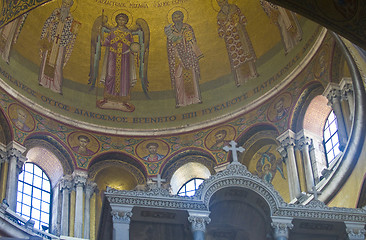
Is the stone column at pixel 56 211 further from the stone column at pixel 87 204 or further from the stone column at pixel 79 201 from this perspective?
the stone column at pixel 87 204

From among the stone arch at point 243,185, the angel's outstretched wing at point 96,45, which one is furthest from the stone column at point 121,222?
the angel's outstretched wing at point 96,45

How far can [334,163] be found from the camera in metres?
20.4

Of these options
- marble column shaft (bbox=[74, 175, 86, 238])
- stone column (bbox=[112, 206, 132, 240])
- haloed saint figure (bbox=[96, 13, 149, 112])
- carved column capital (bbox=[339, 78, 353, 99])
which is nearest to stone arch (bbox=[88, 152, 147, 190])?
marble column shaft (bbox=[74, 175, 86, 238])

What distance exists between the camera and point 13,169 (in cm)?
2192

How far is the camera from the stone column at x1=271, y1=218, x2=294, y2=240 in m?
15.1

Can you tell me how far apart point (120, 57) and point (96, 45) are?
0.96m

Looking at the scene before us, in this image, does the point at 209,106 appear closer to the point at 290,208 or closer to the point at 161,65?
the point at 161,65

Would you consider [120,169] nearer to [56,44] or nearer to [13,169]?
[13,169]

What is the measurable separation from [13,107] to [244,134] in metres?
7.15

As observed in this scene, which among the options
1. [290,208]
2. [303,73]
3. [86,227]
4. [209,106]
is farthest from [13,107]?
[290,208]

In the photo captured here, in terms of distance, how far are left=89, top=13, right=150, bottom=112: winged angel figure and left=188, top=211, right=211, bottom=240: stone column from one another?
11.3 metres

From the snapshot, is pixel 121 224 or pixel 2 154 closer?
pixel 121 224

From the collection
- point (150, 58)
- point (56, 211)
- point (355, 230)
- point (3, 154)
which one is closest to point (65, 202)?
point (56, 211)

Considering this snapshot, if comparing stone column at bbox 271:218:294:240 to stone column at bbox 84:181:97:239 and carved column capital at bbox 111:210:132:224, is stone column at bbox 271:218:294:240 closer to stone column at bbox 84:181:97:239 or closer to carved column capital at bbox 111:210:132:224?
carved column capital at bbox 111:210:132:224
